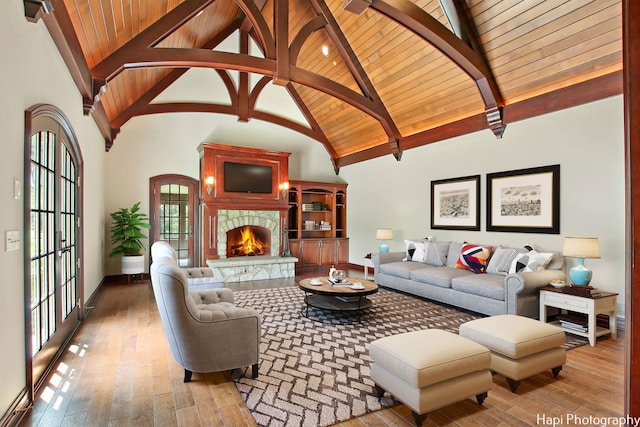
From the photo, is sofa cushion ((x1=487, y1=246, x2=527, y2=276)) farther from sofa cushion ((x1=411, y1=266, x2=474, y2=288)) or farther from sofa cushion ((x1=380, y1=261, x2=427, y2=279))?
sofa cushion ((x1=380, y1=261, x2=427, y2=279))

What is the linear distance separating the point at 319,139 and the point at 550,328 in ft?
22.7

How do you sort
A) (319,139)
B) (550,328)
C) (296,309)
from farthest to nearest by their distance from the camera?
(319,139)
(296,309)
(550,328)

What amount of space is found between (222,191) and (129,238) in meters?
1.98

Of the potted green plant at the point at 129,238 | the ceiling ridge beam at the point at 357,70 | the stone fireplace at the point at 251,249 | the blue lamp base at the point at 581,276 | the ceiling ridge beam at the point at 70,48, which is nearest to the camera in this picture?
the ceiling ridge beam at the point at 70,48

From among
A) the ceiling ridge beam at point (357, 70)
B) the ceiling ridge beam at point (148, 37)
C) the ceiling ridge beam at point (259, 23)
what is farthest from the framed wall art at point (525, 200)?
the ceiling ridge beam at point (148, 37)

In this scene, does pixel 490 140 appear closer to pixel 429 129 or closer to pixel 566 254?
pixel 429 129

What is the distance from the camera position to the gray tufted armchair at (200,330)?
7.99 ft

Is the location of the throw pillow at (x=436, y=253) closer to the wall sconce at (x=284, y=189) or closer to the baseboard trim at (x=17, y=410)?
the wall sconce at (x=284, y=189)

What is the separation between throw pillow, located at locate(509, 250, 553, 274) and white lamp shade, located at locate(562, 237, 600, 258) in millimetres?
468

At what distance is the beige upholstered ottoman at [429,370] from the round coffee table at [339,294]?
1.65 meters

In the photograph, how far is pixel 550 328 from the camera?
271 cm

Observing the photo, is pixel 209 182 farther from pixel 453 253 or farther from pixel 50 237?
pixel 453 253

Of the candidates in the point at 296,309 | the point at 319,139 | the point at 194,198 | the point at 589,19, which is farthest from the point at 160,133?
the point at 589,19

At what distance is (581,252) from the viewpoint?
364cm
